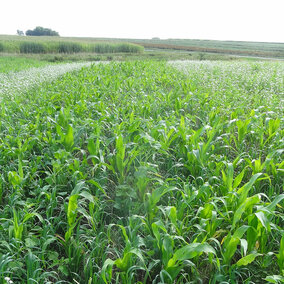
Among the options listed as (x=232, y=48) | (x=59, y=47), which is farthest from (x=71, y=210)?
(x=232, y=48)

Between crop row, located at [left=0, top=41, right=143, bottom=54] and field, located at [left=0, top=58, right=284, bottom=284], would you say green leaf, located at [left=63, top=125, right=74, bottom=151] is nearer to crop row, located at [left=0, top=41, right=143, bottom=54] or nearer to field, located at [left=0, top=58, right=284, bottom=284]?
field, located at [left=0, top=58, right=284, bottom=284]

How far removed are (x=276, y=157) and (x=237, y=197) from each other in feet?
4.36

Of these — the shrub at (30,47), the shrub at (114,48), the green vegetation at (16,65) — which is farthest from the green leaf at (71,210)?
the shrub at (114,48)

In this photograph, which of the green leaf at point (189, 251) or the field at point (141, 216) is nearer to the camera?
the green leaf at point (189, 251)

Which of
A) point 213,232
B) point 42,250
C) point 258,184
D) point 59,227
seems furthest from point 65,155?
point 258,184

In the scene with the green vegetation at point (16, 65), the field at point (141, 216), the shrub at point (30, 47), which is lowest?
the field at point (141, 216)

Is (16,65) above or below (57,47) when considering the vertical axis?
below

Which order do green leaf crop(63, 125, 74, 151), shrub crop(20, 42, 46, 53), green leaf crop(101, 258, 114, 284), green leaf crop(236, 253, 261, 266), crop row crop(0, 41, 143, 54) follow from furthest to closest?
1. shrub crop(20, 42, 46, 53)
2. crop row crop(0, 41, 143, 54)
3. green leaf crop(63, 125, 74, 151)
4. green leaf crop(236, 253, 261, 266)
5. green leaf crop(101, 258, 114, 284)

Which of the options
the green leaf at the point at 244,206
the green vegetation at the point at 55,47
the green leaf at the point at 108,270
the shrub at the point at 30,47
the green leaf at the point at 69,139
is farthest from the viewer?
the shrub at the point at 30,47

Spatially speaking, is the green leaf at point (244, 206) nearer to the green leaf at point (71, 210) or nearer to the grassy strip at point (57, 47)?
the green leaf at point (71, 210)

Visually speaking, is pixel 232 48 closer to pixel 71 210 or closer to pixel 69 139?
pixel 69 139

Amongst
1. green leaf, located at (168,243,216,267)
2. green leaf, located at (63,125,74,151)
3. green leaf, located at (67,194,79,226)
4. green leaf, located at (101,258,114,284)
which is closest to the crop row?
green leaf, located at (63,125,74,151)

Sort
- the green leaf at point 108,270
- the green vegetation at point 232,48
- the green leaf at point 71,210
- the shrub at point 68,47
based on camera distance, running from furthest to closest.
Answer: the green vegetation at point 232,48 < the shrub at point 68,47 < the green leaf at point 71,210 < the green leaf at point 108,270

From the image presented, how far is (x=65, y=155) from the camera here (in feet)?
10.8
